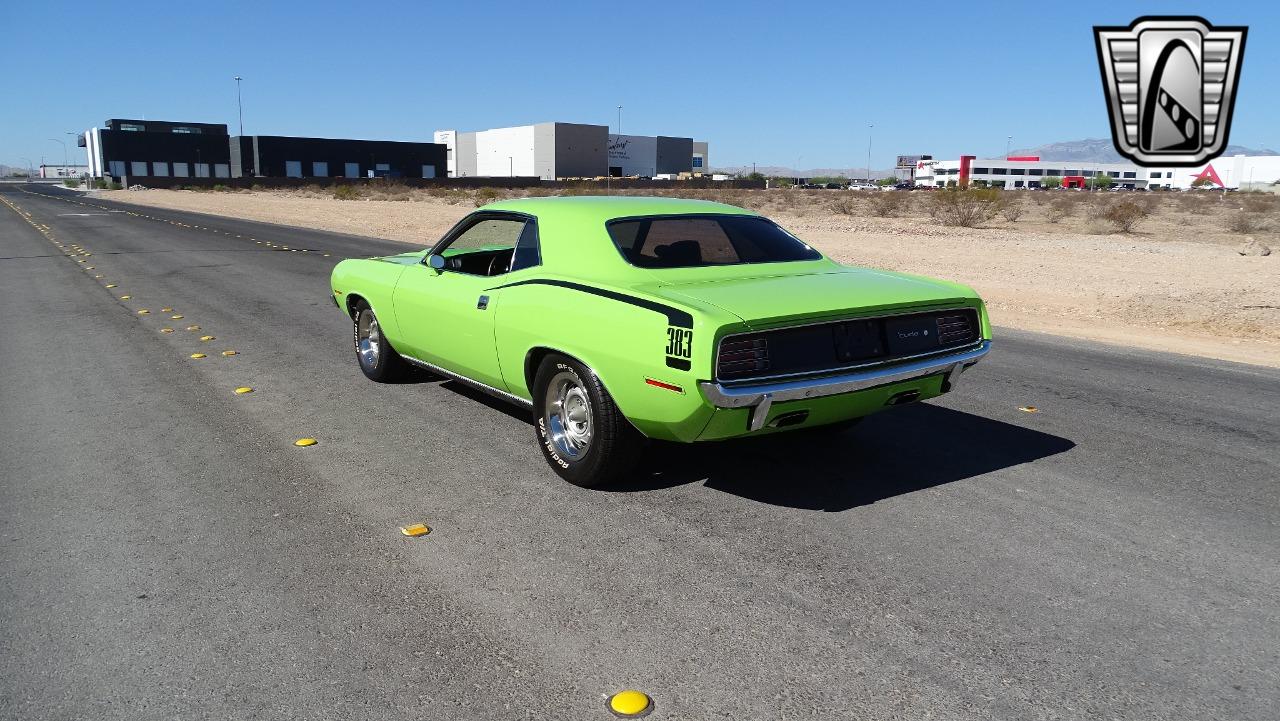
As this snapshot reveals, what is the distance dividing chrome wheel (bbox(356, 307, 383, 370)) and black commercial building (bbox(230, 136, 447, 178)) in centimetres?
11145

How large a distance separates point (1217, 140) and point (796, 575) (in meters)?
14.1

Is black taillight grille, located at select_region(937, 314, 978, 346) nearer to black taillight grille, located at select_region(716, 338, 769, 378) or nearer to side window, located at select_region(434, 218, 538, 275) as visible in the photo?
black taillight grille, located at select_region(716, 338, 769, 378)

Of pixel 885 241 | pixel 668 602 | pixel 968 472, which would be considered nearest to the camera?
pixel 668 602

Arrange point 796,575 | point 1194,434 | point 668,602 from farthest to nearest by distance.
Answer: point 1194,434 → point 796,575 → point 668,602

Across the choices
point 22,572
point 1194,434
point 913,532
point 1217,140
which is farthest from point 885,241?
point 22,572

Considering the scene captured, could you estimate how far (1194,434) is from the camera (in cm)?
598

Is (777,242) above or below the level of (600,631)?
above

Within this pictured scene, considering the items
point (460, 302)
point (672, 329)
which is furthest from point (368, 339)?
point (672, 329)

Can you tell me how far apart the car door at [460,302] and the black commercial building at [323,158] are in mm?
112523

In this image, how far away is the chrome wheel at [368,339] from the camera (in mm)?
7184

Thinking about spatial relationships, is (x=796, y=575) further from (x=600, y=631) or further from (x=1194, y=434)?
(x=1194, y=434)

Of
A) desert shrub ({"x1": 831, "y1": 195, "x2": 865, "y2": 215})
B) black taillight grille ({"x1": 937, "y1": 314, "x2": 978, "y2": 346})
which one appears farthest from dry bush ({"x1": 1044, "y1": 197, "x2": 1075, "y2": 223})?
black taillight grille ({"x1": 937, "y1": 314, "x2": 978, "y2": 346})

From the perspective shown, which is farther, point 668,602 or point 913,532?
point 913,532

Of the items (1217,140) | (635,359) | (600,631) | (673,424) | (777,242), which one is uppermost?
(1217,140)
